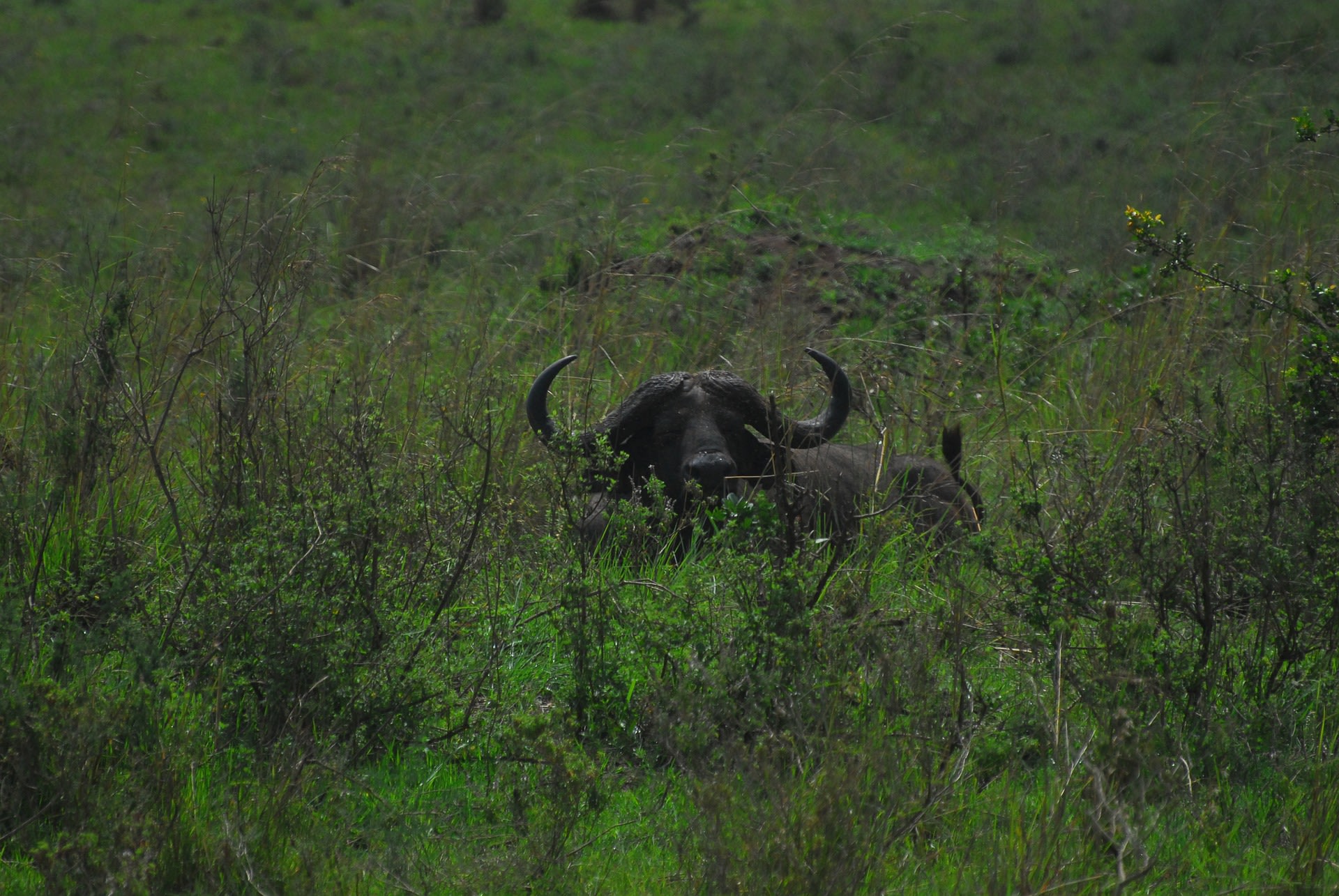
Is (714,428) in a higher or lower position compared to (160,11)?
lower

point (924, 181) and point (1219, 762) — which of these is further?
point (924, 181)

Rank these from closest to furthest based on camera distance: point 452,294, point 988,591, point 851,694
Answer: point 851,694, point 988,591, point 452,294

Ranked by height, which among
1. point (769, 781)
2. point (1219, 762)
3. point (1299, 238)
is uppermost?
point (1299, 238)

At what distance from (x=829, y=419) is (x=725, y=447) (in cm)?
56

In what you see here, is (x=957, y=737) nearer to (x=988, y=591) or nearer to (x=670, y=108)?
(x=988, y=591)

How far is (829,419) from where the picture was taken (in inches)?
245

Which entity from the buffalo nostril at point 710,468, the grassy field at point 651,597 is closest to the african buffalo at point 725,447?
the buffalo nostril at point 710,468

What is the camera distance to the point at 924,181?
17312 millimetres

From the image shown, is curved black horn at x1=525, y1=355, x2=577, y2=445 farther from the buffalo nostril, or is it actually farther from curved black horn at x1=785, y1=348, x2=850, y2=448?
curved black horn at x1=785, y1=348, x2=850, y2=448

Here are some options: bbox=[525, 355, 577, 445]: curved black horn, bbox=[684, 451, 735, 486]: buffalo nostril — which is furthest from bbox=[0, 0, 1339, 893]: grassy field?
bbox=[684, 451, 735, 486]: buffalo nostril

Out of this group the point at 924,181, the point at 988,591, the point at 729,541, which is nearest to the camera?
the point at 729,541

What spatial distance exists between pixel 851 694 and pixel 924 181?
14449 millimetres

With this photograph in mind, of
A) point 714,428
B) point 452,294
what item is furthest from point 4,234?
point 714,428

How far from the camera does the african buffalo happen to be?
5840 millimetres
